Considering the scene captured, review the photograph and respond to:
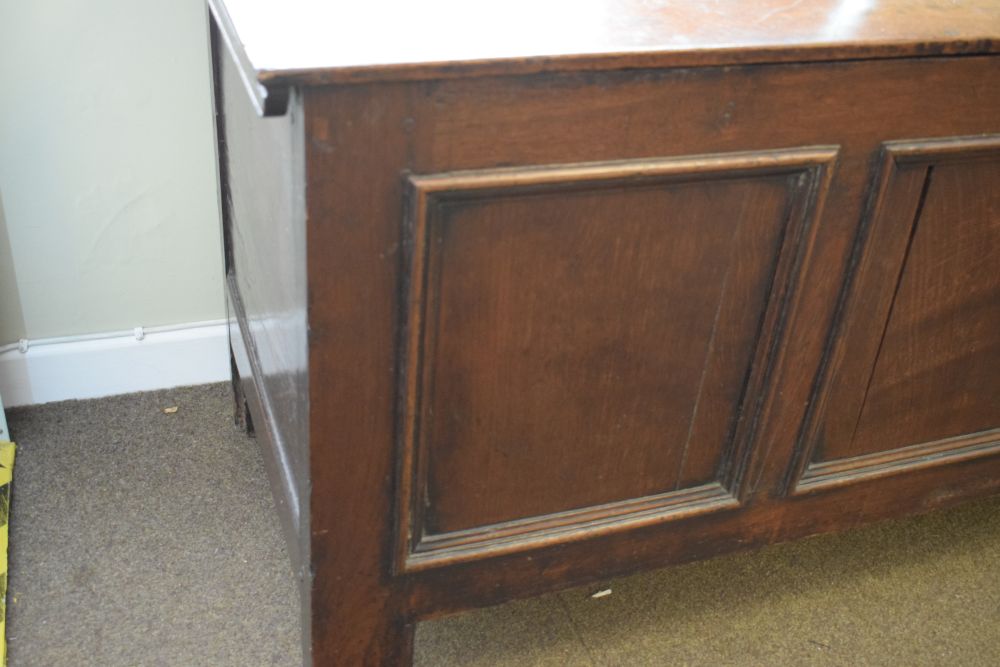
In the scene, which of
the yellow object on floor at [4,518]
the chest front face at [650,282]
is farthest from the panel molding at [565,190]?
the yellow object on floor at [4,518]

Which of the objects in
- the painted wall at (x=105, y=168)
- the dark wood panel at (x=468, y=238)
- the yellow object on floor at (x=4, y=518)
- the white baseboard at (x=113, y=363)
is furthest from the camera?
the white baseboard at (x=113, y=363)

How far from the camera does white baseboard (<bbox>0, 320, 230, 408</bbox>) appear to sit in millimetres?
1566

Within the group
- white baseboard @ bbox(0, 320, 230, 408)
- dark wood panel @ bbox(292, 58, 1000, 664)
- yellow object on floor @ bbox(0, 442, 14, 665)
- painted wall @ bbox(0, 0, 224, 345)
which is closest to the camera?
dark wood panel @ bbox(292, 58, 1000, 664)

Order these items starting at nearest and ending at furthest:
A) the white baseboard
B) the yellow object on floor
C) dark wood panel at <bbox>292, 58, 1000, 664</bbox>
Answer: dark wood panel at <bbox>292, 58, 1000, 664</bbox>, the yellow object on floor, the white baseboard

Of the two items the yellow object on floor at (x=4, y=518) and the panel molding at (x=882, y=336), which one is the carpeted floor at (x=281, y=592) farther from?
the panel molding at (x=882, y=336)

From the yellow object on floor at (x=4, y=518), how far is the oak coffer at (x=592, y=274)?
377mm

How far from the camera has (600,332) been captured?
94 cm

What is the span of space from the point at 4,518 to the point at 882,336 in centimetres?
114

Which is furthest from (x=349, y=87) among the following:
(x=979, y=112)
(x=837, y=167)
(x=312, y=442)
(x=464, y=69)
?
(x=979, y=112)

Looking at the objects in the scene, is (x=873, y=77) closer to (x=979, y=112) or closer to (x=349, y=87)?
(x=979, y=112)

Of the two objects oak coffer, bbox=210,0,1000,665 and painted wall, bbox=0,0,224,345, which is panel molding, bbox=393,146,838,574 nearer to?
oak coffer, bbox=210,0,1000,665

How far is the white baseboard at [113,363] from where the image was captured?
1566 mm

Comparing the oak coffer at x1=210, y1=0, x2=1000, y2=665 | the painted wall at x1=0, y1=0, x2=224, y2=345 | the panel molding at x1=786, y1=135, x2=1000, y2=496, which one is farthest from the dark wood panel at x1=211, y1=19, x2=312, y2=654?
the panel molding at x1=786, y1=135, x2=1000, y2=496

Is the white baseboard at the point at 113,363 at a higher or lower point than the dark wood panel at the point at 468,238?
lower
